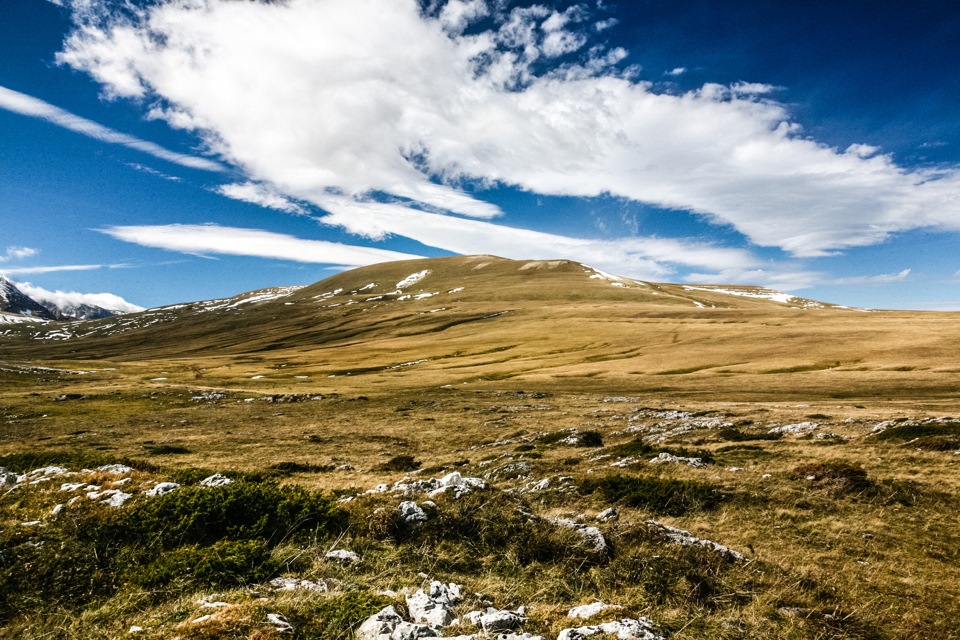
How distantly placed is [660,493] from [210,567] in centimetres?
1375

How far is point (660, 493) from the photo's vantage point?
1602 centimetres

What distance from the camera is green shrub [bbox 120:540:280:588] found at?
8156 millimetres

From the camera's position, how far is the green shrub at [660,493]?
1531 cm

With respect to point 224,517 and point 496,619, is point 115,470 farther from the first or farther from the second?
point 496,619

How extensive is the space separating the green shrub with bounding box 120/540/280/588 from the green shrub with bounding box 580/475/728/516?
37.8 feet

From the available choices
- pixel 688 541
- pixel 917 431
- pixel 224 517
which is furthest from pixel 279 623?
pixel 917 431

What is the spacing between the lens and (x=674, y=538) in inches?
445

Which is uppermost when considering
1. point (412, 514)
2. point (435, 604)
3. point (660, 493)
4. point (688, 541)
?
point (435, 604)

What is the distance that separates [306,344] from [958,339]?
19396cm

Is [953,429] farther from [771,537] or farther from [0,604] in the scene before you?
[0,604]

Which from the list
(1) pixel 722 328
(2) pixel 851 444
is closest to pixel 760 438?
(2) pixel 851 444

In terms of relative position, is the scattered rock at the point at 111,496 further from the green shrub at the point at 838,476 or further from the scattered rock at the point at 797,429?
the scattered rock at the point at 797,429

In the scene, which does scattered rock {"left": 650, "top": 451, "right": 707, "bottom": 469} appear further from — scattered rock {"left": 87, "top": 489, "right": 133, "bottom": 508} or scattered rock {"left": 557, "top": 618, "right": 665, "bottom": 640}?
scattered rock {"left": 87, "top": 489, "right": 133, "bottom": 508}

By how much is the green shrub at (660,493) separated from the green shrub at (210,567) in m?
11.5
